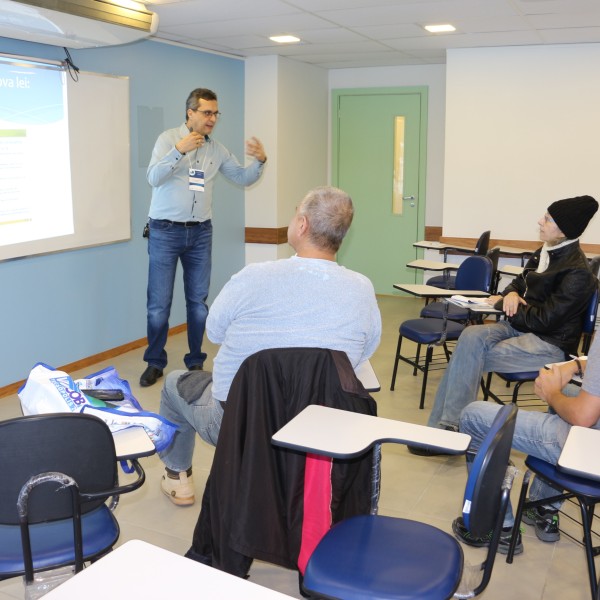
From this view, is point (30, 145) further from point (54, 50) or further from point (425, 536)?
point (425, 536)

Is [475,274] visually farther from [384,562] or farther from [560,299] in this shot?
[384,562]

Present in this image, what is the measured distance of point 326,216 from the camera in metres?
2.32

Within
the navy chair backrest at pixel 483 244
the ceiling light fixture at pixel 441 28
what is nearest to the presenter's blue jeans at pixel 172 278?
the ceiling light fixture at pixel 441 28

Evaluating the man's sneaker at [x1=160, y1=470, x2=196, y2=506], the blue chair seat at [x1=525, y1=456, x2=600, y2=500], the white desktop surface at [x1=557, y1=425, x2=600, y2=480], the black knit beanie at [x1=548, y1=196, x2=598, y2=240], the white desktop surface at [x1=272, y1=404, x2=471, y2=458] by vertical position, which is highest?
the black knit beanie at [x1=548, y1=196, x2=598, y2=240]

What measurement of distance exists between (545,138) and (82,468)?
5192 mm

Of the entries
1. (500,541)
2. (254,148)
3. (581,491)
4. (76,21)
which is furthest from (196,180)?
(581,491)

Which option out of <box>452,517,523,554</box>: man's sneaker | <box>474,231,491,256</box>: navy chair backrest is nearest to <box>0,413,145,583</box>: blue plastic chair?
<box>452,517,523,554</box>: man's sneaker

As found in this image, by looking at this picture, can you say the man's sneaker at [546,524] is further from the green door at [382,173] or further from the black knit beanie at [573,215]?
the green door at [382,173]

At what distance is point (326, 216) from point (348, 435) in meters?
0.74

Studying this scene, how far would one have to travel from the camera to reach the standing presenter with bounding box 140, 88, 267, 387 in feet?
15.0

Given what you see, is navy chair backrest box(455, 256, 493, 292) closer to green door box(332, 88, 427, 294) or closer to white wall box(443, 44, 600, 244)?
white wall box(443, 44, 600, 244)

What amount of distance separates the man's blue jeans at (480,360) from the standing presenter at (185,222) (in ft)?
5.96

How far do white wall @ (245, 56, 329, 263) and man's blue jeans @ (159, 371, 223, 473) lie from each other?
3.92 meters

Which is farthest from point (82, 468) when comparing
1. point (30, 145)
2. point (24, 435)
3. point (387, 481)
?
point (30, 145)
